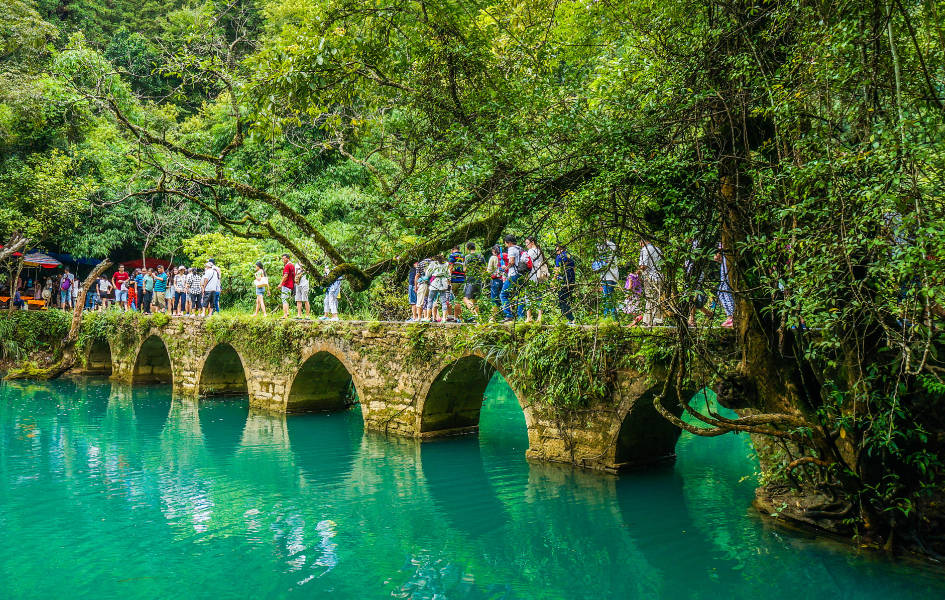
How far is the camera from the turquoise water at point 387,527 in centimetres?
601

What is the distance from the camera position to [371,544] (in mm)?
7102

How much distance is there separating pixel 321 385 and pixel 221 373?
3.86 metres

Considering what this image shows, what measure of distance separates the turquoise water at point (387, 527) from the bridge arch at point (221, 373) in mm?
4277

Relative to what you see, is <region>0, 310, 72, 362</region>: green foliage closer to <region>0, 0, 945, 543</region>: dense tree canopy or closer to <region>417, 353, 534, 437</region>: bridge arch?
<region>417, 353, 534, 437</region>: bridge arch

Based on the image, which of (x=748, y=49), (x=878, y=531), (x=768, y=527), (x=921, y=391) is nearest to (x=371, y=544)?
(x=768, y=527)

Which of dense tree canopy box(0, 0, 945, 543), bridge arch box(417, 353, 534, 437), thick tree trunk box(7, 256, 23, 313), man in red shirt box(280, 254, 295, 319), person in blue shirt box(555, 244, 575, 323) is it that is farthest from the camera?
thick tree trunk box(7, 256, 23, 313)

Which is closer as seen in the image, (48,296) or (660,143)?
(660,143)

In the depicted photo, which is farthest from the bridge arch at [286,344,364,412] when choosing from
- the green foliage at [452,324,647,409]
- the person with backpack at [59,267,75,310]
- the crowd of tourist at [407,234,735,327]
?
the person with backpack at [59,267,75,310]

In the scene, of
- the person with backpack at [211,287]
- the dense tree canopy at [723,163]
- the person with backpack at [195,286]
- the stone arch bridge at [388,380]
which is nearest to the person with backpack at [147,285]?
the stone arch bridge at [388,380]

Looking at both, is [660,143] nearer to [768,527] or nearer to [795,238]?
[795,238]

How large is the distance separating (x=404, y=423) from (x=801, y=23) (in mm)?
8340

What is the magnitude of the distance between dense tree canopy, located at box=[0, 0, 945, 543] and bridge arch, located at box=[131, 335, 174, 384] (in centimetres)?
1166

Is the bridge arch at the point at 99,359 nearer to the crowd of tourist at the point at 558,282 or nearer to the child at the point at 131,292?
the child at the point at 131,292

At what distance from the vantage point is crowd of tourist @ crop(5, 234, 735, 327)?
6844 mm
